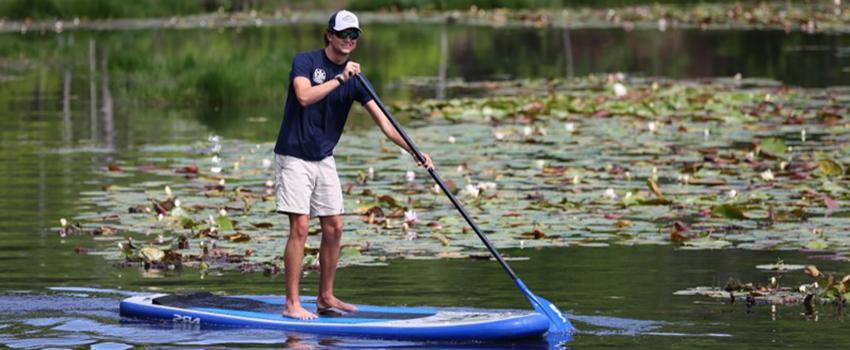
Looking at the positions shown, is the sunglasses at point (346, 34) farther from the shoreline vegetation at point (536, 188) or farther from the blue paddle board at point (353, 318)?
the shoreline vegetation at point (536, 188)

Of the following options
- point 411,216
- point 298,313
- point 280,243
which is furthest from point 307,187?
point 411,216

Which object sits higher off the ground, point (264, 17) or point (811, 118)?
point (264, 17)

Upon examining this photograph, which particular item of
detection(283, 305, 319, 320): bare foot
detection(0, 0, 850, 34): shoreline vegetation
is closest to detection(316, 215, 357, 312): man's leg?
detection(283, 305, 319, 320): bare foot

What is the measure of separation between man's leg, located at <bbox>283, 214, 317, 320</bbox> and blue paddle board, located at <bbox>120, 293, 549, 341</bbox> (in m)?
0.08

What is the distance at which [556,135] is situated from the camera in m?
21.5

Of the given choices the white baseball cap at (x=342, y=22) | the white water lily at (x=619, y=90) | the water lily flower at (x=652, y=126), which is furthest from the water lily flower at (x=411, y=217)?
the white water lily at (x=619, y=90)

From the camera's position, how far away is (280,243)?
13703mm

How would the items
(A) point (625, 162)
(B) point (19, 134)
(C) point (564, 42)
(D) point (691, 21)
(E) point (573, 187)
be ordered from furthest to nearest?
(D) point (691, 21)
(C) point (564, 42)
(B) point (19, 134)
(A) point (625, 162)
(E) point (573, 187)

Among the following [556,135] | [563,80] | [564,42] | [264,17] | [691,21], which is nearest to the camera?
[556,135]

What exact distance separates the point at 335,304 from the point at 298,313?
303 mm

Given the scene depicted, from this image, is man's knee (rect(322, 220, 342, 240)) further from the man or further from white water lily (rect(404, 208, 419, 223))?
white water lily (rect(404, 208, 419, 223))

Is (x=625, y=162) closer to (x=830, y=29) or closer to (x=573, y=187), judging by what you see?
(x=573, y=187)

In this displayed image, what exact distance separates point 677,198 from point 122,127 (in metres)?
10.3

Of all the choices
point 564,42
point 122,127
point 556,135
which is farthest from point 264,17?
point 556,135
